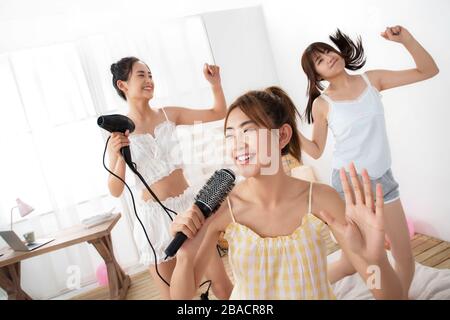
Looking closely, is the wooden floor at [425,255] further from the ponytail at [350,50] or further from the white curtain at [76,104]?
the ponytail at [350,50]

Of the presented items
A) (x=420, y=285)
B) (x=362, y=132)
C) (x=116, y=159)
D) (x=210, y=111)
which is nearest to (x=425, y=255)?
(x=420, y=285)

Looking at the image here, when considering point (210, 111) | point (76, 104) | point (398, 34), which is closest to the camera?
point (398, 34)

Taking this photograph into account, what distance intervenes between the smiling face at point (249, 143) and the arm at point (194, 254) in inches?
5.1

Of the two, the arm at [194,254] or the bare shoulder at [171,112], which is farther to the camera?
the bare shoulder at [171,112]

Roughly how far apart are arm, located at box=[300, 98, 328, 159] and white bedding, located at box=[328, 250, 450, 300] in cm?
26

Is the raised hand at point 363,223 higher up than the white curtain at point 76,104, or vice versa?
the white curtain at point 76,104

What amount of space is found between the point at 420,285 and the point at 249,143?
548 millimetres

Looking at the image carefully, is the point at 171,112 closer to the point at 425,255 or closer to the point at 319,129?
the point at 319,129

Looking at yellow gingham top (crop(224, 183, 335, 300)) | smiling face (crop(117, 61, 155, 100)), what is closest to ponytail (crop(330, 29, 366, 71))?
yellow gingham top (crop(224, 183, 335, 300))

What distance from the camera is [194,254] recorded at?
665 mm

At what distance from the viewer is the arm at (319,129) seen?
849 mm

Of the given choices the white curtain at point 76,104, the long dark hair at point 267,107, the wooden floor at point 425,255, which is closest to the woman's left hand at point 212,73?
the white curtain at point 76,104

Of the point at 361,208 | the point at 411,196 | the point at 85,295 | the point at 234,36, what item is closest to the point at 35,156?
the point at 85,295

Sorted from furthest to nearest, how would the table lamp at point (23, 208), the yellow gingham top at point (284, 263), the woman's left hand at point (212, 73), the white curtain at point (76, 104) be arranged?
the table lamp at point (23, 208), the white curtain at point (76, 104), the woman's left hand at point (212, 73), the yellow gingham top at point (284, 263)
